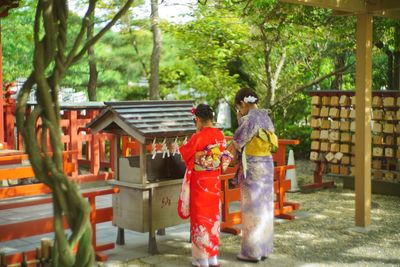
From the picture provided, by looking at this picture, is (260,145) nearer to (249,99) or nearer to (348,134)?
(249,99)

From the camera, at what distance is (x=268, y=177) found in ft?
20.1

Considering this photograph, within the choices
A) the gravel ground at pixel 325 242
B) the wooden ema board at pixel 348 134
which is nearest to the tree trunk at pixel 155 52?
the wooden ema board at pixel 348 134

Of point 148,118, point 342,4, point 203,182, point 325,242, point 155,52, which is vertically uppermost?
point 155,52

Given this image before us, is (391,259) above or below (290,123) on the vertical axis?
below

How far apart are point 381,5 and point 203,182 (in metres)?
3.36

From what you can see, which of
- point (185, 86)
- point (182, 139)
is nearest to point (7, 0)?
point (182, 139)

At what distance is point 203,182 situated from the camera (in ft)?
18.8

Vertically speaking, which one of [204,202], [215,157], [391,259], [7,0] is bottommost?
[391,259]

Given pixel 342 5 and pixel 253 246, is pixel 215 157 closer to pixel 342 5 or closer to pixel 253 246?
pixel 253 246

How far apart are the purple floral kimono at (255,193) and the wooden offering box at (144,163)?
79cm

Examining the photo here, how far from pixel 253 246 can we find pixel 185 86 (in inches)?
528

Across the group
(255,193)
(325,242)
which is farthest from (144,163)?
(325,242)

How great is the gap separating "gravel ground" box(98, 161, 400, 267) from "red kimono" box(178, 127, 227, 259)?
411 mm

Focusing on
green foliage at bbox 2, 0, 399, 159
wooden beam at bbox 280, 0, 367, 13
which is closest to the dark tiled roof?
wooden beam at bbox 280, 0, 367, 13
